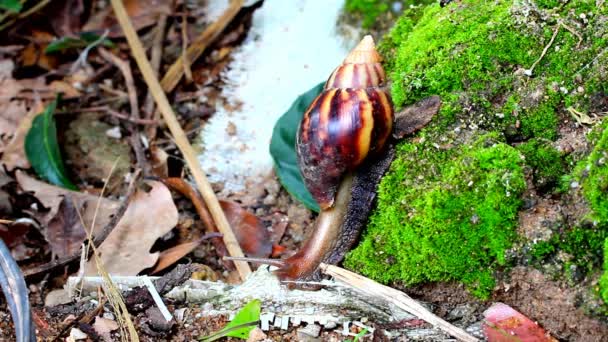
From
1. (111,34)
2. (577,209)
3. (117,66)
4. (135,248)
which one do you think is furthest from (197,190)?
(577,209)

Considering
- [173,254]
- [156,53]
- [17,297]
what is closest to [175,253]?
[173,254]

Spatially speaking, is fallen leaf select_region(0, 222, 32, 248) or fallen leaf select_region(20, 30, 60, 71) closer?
fallen leaf select_region(0, 222, 32, 248)

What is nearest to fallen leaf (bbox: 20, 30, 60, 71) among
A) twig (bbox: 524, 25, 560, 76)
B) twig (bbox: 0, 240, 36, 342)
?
twig (bbox: 0, 240, 36, 342)

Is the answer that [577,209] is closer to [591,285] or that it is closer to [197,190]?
[591,285]

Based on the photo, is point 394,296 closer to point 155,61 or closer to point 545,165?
point 545,165

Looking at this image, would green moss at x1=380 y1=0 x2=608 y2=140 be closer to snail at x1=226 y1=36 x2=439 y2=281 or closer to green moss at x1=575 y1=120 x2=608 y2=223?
snail at x1=226 y1=36 x2=439 y2=281

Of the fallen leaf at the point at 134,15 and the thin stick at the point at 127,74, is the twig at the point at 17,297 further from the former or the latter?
the fallen leaf at the point at 134,15
